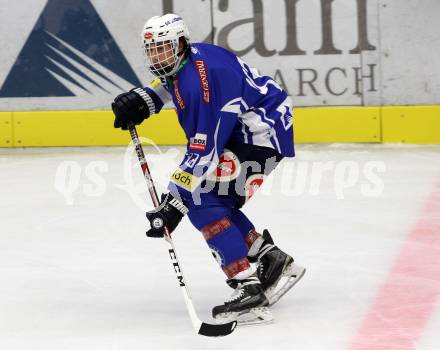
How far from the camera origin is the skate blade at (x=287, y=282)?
3.80 meters

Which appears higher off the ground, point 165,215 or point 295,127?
point 165,215

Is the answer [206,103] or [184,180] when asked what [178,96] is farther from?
[184,180]

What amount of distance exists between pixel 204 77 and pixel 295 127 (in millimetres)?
3639

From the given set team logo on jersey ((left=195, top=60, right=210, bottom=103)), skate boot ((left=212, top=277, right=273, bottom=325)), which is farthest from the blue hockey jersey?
skate boot ((left=212, top=277, right=273, bottom=325))

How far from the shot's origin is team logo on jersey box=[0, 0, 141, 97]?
7.32 metres

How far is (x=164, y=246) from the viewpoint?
4.75m

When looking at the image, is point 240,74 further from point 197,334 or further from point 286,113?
point 197,334

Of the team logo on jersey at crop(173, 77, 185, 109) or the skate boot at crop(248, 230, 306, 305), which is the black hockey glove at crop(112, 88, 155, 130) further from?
the skate boot at crop(248, 230, 306, 305)

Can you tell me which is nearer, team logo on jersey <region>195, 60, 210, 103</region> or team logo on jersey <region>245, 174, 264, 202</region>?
team logo on jersey <region>195, 60, 210, 103</region>

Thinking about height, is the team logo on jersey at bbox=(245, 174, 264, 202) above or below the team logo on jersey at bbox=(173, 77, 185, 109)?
below

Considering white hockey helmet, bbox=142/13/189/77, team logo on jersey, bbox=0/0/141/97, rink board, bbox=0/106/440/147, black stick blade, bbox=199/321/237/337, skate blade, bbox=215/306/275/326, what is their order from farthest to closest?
team logo on jersey, bbox=0/0/141/97 → rink board, bbox=0/106/440/147 → skate blade, bbox=215/306/275/326 → white hockey helmet, bbox=142/13/189/77 → black stick blade, bbox=199/321/237/337

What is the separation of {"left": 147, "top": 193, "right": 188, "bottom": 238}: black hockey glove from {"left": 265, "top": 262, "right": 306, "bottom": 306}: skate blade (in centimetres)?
53

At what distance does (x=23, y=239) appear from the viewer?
4.93 metres

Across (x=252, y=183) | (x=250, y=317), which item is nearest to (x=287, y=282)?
(x=250, y=317)
